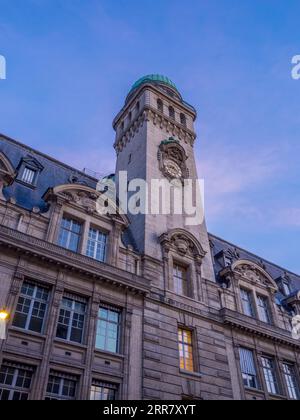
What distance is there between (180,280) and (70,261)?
30.4ft

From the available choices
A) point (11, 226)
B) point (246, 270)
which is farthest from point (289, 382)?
point (11, 226)

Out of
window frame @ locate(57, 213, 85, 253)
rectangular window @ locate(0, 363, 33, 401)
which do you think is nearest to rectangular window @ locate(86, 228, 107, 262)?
window frame @ locate(57, 213, 85, 253)

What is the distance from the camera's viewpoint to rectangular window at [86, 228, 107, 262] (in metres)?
23.7

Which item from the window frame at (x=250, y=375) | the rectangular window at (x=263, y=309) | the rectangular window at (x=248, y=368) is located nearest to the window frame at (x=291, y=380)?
the window frame at (x=250, y=375)

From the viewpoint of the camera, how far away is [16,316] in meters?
18.4

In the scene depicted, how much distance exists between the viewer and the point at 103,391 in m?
18.9

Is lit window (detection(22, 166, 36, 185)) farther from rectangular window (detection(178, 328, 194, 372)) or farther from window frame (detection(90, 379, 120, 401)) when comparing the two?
rectangular window (detection(178, 328, 194, 372))

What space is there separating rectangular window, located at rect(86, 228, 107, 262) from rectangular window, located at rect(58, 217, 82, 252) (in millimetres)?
802

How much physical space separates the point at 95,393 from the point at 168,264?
1010cm

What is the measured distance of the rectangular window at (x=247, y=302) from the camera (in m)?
29.9

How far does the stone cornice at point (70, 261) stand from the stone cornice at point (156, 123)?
18689 mm

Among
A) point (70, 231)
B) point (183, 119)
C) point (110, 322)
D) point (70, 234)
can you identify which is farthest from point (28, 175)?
point (183, 119)
